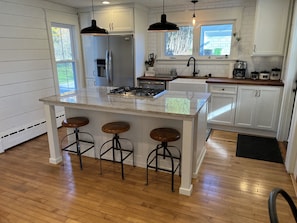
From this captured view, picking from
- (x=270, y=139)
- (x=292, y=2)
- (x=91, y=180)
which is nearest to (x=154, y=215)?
(x=91, y=180)

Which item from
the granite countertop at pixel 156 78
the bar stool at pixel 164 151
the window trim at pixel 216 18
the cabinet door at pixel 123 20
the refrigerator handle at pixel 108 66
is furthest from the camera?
the refrigerator handle at pixel 108 66

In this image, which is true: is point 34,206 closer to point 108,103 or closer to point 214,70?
point 108,103

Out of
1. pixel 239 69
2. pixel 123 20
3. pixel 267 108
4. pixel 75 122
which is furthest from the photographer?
pixel 123 20

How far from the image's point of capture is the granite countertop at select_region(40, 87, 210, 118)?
7.21 feet

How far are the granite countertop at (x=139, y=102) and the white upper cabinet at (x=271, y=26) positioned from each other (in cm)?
172

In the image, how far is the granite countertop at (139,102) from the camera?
2197mm

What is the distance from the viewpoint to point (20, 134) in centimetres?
362

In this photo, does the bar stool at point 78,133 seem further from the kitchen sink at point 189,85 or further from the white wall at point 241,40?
the white wall at point 241,40

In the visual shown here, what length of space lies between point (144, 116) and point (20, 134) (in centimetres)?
236

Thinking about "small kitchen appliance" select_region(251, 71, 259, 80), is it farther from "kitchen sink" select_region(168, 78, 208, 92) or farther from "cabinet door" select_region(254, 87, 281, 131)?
"kitchen sink" select_region(168, 78, 208, 92)

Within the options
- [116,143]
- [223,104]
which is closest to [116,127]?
[116,143]

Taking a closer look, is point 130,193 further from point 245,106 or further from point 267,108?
point 267,108

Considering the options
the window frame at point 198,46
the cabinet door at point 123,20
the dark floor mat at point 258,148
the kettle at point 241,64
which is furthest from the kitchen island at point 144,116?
the window frame at point 198,46

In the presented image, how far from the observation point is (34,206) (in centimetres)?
218
